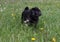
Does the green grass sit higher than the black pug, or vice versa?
the black pug

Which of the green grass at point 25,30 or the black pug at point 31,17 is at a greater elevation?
the black pug at point 31,17

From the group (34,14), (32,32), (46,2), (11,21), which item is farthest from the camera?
(46,2)

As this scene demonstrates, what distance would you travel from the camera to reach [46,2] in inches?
386

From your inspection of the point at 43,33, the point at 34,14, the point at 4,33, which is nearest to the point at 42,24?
the point at 34,14

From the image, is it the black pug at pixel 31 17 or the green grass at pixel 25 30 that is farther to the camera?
the black pug at pixel 31 17

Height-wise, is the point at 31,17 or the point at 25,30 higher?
the point at 31,17

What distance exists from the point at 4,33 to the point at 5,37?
0.26 m

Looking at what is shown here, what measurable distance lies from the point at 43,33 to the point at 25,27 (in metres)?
0.59

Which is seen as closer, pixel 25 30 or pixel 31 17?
pixel 25 30

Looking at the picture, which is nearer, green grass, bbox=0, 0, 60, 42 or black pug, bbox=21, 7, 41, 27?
green grass, bbox=0, 0, 60, 42

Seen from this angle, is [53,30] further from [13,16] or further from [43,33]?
[13,16]

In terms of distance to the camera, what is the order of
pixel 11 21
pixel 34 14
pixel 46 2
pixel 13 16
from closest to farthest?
1. pixel 34 14
2. pixel 11 21
3. pixel 13 16
4. pixel 46 2

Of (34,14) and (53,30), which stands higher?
(34,14)

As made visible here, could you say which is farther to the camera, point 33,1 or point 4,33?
point 33,1
